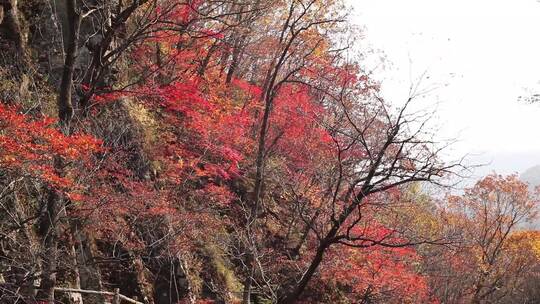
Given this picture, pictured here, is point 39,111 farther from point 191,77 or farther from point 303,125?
point 303,125

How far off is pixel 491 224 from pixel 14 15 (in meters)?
26.9

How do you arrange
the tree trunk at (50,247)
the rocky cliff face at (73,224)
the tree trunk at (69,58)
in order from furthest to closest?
1. the rocky cliff face at (73,224)
2. the tree trunk at (69,58)
3. the tree trunk at (50,247)

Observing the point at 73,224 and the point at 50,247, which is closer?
the point at 50,247

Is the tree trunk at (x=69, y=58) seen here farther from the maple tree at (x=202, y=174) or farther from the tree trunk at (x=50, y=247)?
the tree trunk at (x=50, y=247)

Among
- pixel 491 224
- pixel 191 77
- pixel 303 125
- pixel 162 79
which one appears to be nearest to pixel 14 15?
pixel 162 79

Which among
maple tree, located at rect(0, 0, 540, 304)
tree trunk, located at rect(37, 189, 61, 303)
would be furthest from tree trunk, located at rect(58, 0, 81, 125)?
tree trunk, located at rect(37, 189, 61, 303)

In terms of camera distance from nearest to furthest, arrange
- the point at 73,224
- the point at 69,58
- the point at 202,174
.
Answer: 1. the point at 69,58
2. the point at 73,224
3. the point at 202,174

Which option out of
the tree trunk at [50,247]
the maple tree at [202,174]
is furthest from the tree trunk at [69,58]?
the tree trunk at [50,247]

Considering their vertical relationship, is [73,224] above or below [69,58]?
below

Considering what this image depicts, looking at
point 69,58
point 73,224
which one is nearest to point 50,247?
point 73,224

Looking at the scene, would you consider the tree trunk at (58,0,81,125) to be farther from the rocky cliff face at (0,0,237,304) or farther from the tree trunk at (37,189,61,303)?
the tree trunk at (37,189,61,303)

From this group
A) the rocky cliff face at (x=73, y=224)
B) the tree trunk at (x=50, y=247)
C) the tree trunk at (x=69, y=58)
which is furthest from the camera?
the rocky cliff face at (x=73, y=224)

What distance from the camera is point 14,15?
11664mm

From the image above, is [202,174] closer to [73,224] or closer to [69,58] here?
[73,224]
